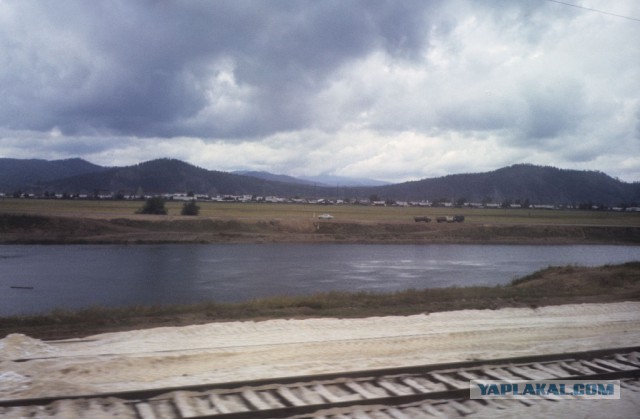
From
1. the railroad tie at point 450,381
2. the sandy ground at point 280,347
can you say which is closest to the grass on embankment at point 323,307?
the sandy ground at point 280,347

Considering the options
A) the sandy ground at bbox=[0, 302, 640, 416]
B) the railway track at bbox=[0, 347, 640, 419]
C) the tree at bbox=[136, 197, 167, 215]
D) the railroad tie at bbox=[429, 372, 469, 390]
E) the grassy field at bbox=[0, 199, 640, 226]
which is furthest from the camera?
the tree at bbox=[136, 197, 167, 215]

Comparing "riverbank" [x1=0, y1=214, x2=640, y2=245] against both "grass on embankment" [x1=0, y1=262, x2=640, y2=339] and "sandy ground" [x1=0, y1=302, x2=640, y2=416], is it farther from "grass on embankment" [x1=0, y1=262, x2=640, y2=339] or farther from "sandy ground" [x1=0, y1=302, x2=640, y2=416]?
"sandy ground" [x1=0, y1=302, x2=640, y2=416]

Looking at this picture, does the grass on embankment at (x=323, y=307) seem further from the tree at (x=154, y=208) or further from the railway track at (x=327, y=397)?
the tree at (x=154, y=208)

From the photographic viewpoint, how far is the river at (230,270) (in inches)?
1024

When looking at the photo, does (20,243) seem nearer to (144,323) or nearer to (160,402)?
(144,323)

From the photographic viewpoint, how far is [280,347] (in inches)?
447

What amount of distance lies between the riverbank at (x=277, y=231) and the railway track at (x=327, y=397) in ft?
161

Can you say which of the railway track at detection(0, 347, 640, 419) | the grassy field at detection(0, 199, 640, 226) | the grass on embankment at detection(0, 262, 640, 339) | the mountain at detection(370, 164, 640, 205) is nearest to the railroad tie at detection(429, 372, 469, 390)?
the railway track at detection(0, 347, 640, 419)

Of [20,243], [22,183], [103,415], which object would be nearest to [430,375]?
[103,415]

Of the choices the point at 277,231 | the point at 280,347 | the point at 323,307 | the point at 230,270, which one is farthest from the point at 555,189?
the point at 280,347

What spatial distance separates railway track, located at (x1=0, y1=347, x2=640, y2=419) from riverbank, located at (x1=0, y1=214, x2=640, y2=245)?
49.2 meters

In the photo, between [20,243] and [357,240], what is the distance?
114 ft

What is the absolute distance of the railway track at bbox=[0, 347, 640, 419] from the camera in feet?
24.0

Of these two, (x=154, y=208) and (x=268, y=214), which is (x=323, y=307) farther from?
(x=268, y=214)
